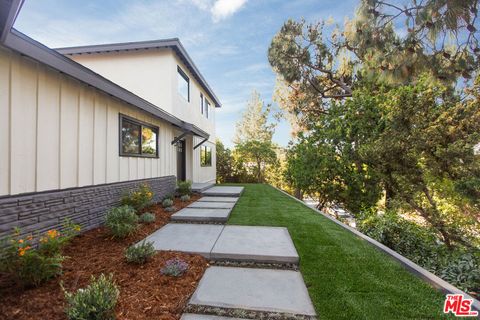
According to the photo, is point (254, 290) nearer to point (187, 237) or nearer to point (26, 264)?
point (187, 237)

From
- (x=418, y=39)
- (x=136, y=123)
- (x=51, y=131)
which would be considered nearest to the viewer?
(x=51, y=131)

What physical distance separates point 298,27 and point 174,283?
13225 mm

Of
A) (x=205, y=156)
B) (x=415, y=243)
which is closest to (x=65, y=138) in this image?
(x=415, y=243)

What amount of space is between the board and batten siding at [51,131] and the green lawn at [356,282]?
398 cm

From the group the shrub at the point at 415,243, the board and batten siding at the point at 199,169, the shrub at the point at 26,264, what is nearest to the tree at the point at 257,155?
the board and batten siding at the point at 199,169

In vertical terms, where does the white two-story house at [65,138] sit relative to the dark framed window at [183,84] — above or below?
below

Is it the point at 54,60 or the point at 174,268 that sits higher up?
the point at 54,60

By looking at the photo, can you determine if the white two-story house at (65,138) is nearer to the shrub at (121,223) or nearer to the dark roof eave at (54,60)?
the dark roof eave at (54,60)

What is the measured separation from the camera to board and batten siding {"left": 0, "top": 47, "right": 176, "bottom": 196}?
277cm

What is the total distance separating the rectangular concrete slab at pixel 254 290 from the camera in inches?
86.4

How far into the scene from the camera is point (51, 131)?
132 inches

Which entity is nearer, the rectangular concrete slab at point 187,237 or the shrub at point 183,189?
the rectangular concrete slab at point 187,237

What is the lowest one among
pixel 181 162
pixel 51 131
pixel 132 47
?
pixel 181 162

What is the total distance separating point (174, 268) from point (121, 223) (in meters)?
1.66
